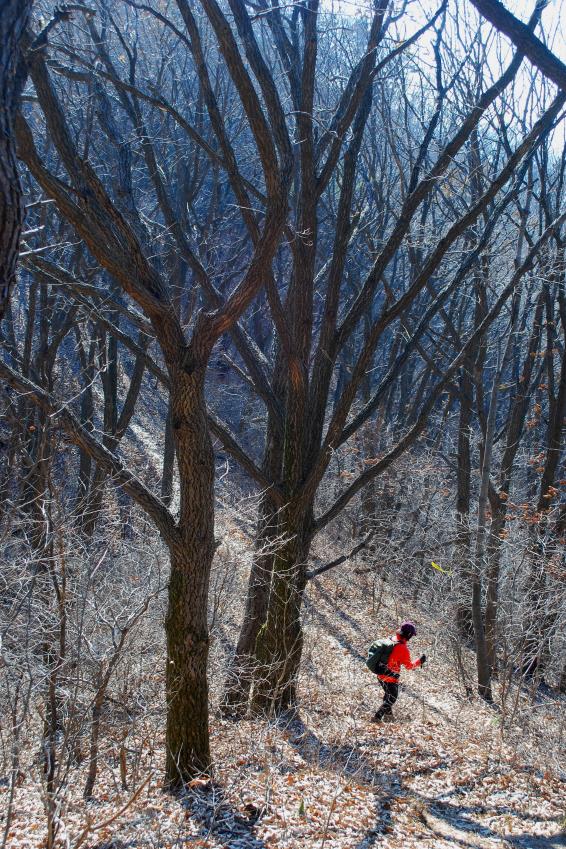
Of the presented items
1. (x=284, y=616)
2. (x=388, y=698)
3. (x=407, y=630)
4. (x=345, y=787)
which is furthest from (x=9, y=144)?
(x=388, y=698)

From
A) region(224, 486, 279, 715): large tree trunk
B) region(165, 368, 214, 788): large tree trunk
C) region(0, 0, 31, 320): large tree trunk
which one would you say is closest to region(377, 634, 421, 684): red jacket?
region(224, 486, 279, 715): large tree trunk

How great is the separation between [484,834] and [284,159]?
5861mm

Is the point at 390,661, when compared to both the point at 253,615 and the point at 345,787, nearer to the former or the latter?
the point at 253,615

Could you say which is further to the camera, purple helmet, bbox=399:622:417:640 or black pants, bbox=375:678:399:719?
black pants, bbox=375:678:399:719

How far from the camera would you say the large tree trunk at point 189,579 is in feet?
18.6

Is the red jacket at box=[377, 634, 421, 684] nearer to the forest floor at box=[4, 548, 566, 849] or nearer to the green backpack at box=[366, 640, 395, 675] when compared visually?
the green backpack at box=[366, 640, 395, 675]

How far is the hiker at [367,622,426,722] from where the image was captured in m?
8.75

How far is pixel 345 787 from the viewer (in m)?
6.03

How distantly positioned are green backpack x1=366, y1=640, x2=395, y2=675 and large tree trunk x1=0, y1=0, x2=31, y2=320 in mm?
7529

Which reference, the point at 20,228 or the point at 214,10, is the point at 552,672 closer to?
the point at 214,10

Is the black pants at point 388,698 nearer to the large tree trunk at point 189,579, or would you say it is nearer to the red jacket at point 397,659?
the red jacket at point 397,659

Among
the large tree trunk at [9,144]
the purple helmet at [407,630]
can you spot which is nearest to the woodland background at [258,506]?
the large tree trunk at [9,144]

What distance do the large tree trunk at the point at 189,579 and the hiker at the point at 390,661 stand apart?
3.52 m

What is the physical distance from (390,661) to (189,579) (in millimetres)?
4125
